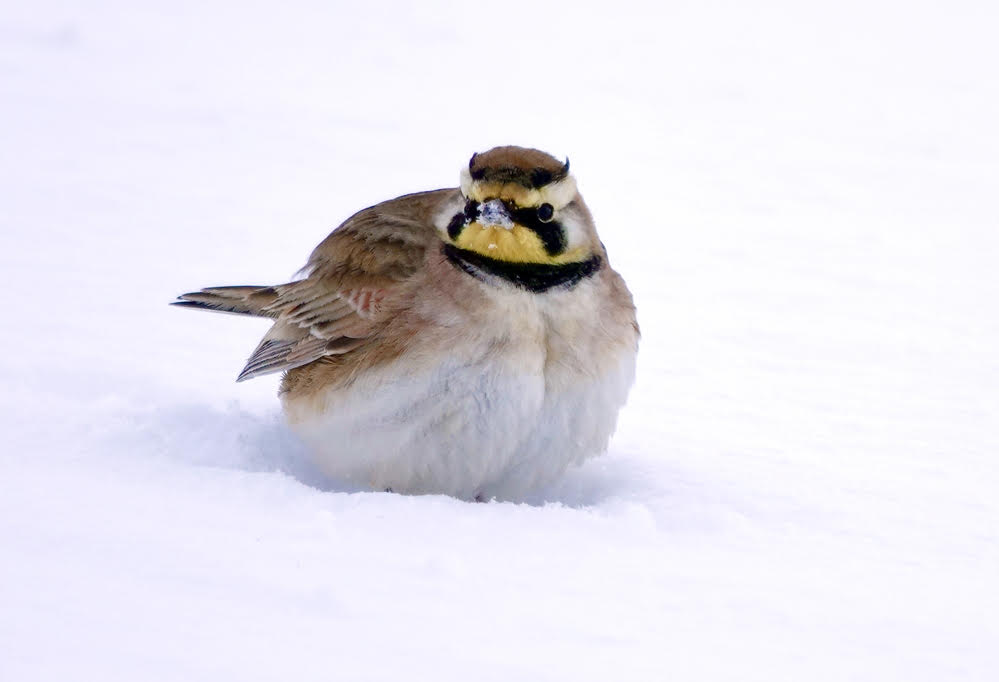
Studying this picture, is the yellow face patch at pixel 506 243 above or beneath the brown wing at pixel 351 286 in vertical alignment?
above

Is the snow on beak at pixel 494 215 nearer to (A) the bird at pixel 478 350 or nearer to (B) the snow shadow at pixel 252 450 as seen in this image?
(A) the bird at pixel 478 350

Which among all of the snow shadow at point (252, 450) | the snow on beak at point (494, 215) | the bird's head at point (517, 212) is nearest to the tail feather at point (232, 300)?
the snow shadow at point (252, 450)

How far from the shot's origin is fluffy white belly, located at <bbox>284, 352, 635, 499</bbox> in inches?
176

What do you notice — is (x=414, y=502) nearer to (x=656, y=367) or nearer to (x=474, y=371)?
(x=474, y=371)

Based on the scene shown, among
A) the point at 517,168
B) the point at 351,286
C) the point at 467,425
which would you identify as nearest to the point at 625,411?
the point at 351,286

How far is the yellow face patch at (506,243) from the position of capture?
4543 mm

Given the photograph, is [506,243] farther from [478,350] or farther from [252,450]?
[252,450]

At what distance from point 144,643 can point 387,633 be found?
54cm

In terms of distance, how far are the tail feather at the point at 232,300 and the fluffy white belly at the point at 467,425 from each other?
1.04 meters

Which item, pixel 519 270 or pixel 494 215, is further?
pixel 519 270

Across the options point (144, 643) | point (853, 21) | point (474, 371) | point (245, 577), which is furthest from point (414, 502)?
point (853, 21)

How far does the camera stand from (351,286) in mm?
5039

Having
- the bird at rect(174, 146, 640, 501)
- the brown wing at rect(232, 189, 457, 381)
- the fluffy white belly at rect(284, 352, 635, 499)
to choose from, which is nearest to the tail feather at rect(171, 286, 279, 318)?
the brown wing at rect(232, 189, 457, 381)

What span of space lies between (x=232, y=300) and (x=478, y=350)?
174 cm
